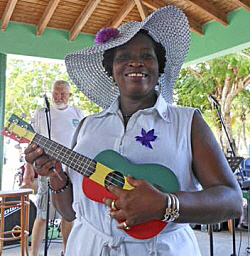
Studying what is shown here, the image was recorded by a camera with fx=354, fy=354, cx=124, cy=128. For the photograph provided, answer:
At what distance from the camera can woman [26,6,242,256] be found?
906 millimetres

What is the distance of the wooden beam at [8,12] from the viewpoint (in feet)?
15.7

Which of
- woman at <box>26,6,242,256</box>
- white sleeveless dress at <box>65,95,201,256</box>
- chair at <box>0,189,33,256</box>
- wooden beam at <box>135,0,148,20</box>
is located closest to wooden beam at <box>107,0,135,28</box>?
wooden beam at <box>135,0,148,20</box>

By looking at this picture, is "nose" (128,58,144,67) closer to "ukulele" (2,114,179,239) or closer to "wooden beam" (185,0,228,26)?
"ukulele" (2,114,179,239)

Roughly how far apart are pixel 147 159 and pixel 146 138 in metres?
0.06

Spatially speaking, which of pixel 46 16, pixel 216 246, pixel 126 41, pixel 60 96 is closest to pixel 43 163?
pixel 126 41

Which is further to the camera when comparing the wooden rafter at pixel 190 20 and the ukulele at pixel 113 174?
the wooden rafter at pixel 190 20

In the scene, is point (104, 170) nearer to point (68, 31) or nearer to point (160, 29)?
point (160, 29)

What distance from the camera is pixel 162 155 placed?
1.04m

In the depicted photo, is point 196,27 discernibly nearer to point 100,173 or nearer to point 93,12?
point 93,12

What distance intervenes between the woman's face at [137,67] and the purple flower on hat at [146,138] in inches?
6.9

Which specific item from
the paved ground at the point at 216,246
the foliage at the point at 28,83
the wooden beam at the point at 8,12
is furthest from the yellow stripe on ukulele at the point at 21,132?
the foliage at the point at 28,83

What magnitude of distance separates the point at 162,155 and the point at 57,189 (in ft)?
1.29

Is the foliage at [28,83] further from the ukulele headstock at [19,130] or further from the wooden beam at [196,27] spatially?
the ukulele headstock at [19,130]

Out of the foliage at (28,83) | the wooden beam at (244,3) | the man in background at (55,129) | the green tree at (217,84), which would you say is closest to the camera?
the man in background at (55,129)
